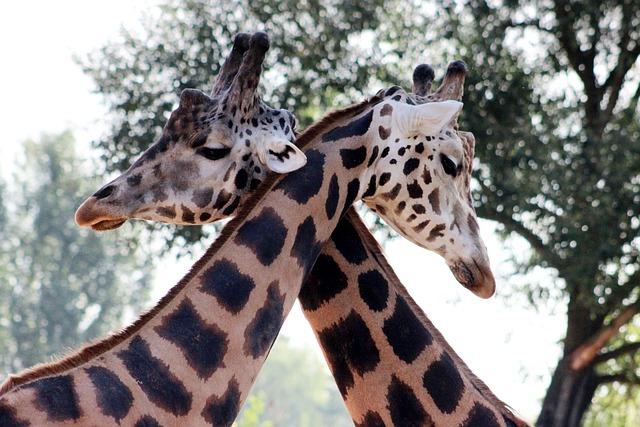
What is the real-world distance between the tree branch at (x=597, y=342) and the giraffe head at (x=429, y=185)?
10989 millimetres

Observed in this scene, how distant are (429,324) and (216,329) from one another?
1240 mm

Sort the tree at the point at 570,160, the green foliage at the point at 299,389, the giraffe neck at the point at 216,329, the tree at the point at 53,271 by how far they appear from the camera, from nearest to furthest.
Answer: the giraffe neck at the point at 216,329 < the tree at the point at 570,160 < the tree at the point at 53,271 < the green foliage at the point at 299,389

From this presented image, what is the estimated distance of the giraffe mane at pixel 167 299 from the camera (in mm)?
4223

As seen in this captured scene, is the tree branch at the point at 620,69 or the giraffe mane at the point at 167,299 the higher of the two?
the tree branch at the point at 620,69

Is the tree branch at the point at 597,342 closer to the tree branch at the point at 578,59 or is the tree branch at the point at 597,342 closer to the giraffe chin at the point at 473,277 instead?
the tree branch at the point at 578,59

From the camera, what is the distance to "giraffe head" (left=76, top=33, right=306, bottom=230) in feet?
16.3

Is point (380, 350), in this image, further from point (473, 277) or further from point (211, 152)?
point (211, 152)

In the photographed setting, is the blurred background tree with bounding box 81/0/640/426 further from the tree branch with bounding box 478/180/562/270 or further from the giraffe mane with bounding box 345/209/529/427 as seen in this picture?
the giraffe mane with bounding box 345/209/529/427

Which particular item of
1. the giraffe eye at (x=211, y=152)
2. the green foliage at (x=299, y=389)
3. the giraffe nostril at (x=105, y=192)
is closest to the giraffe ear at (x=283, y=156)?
the giraffe eye at (x=211, y=152)

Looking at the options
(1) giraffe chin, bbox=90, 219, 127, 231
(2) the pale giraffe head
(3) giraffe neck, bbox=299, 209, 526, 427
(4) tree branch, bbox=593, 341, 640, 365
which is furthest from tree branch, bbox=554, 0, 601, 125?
(1) giraffe chin, bbox=90, 219, 127, 231

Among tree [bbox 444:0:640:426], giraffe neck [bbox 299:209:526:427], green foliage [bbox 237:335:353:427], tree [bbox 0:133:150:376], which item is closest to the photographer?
giraffe neck [bbox 299:209:526:427]

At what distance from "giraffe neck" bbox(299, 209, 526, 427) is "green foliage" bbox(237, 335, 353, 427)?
2560 inches

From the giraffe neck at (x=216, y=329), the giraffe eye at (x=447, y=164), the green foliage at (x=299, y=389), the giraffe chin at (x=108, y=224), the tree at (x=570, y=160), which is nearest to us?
the giraffe neck at (x=216, y=329)

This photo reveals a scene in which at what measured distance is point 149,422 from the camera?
4.26m
